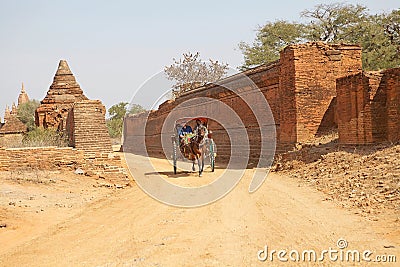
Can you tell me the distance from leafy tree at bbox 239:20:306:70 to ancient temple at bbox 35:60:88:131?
14344 millimetres

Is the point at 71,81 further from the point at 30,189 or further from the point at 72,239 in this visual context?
the point at 72,239

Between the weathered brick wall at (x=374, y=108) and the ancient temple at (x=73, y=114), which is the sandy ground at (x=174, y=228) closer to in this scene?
the weathered brick wall at (x=374, y=108)

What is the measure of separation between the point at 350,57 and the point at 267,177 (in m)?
5.46

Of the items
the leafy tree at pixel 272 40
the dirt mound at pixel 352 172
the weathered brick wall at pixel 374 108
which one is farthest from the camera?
the leafy tree at pixel 272 40

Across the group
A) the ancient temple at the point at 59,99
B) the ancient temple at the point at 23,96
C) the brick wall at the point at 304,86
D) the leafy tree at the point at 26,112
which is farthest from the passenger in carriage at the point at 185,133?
the ancient temple at the point at 23,96

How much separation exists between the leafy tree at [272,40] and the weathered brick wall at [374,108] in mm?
20359

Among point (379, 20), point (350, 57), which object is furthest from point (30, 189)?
point (379, 20)

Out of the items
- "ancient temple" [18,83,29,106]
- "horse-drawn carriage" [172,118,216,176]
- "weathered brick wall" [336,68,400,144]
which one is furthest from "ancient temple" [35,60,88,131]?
"ancient temple" [18,83,29,106]

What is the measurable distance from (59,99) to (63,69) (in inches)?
84.6

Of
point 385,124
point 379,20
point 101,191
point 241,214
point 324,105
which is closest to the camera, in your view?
point 241,214

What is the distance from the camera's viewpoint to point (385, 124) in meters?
11.2

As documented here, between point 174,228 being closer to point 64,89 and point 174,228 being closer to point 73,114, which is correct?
point 73,114

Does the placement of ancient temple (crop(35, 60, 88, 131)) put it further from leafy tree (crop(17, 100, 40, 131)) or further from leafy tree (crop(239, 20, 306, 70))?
leafy tree (crop(17, 100, 40, 131))

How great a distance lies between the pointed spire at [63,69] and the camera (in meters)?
22.7
